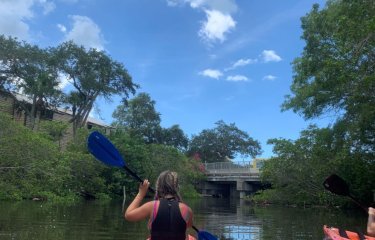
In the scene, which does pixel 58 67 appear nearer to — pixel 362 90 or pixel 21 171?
pixel 21 171

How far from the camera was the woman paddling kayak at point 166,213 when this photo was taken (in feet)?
13.8

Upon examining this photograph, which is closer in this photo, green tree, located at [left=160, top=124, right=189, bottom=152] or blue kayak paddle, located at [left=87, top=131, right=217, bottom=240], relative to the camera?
blue kayak paddle, located at [left=87, top=131, right=217, bottom=240]

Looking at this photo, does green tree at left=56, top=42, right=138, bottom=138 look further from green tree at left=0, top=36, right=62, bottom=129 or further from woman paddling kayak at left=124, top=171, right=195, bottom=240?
woman paddling kayak at left=124, top=171, right=195, bottom=240

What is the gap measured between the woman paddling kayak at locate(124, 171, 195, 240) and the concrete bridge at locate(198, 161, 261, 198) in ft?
162

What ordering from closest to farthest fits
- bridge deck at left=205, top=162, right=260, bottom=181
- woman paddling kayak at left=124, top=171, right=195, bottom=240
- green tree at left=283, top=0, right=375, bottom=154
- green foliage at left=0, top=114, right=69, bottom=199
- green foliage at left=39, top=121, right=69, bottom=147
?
woman paddling kayak at left=124, top=171, right=195, bottom=240
green tree at left=283, top=0, right=375, bottom=154
green foliage at left=0, top=114, right=69, bottom=199
green foliage at left=39, top=121, right=69, bottom=147
bridge deck at left=205, top=162, right=260, bottom=181

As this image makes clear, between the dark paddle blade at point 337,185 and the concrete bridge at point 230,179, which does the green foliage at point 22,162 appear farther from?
the concrete bridge at point 230,179

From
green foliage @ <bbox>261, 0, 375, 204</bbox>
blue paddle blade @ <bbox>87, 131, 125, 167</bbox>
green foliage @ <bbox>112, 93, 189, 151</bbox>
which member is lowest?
blue paddle blade @ <bbox>87, 131, 125, 167</bbox>

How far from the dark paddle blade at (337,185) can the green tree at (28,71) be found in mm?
38081

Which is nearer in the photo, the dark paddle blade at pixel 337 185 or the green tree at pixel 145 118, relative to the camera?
the dark paddle blade at pixel 337 185

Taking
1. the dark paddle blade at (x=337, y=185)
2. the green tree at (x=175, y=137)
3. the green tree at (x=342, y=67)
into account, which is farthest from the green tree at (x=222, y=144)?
the dark paddle blade at (x=337, y=185)

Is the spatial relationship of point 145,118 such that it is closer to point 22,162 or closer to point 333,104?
point 22,162

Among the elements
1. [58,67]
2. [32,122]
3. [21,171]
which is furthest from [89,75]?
[21,171]

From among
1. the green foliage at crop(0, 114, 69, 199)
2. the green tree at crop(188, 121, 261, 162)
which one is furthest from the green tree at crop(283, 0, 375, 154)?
the green tree at crop(188, 121, 261, 162)

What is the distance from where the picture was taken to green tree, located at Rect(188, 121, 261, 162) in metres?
86.6
